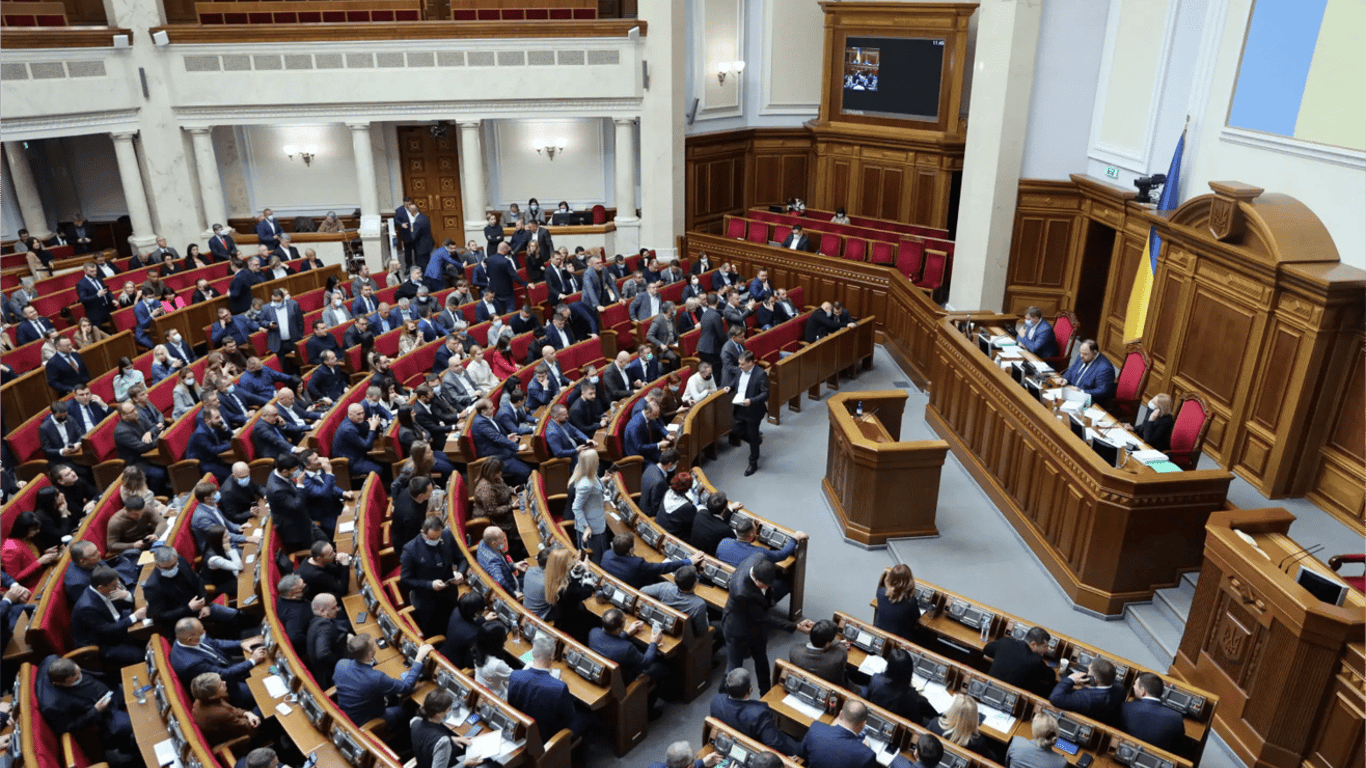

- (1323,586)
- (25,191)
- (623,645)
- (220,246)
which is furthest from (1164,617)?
(25,191)

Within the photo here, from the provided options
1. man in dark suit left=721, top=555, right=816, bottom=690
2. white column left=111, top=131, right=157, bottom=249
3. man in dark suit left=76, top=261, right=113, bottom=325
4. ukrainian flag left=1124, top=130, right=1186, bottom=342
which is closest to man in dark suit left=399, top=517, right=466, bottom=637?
man in dark suit left=721, top=555, right=816, bottom=690

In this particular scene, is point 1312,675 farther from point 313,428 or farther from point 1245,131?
point 313,428

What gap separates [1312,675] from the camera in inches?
183

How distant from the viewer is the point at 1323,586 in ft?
15.1

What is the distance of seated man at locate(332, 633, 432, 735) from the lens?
4602mm

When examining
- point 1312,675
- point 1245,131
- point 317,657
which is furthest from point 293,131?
point 1312,675

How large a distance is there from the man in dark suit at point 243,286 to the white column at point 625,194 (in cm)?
589

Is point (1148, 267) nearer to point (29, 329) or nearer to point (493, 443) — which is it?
point (493, 443)

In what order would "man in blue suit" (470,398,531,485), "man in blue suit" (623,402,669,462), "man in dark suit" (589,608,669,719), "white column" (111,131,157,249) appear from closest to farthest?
"man in dark suit" (589,608,669,719)
"man in blue suit" (470,398,531,485)
"man in blue suit" (623,402,669,462)
"white column" (111,131,157,249)

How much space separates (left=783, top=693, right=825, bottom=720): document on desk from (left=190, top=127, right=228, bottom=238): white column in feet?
44.0

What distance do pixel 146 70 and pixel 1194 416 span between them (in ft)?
49.1

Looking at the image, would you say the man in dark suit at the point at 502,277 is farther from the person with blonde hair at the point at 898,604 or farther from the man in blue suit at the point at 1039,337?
the person with blonde hair at the point at 898,604

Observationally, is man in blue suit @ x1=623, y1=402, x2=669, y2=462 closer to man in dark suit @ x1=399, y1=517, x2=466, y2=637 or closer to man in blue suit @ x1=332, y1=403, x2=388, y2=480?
man in blue suit @ x1=332, y1=403, x2=388, y2=480

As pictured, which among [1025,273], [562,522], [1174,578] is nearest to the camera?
[1174,578]
